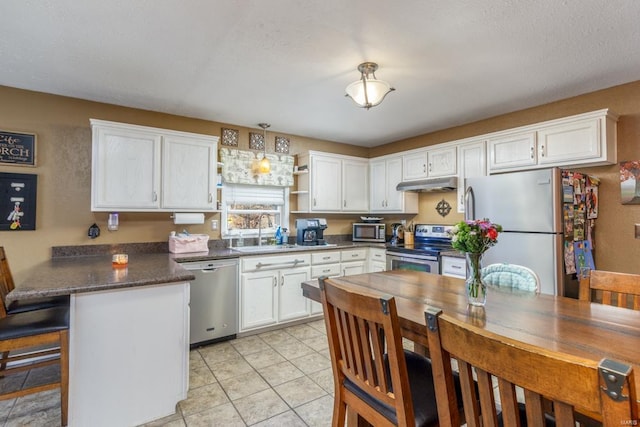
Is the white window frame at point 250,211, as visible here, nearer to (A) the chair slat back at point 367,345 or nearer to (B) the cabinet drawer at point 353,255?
(B) the cabinet drawer at point 353,255

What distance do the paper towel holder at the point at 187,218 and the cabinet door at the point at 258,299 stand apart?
768 millimetres

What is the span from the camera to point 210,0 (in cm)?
174

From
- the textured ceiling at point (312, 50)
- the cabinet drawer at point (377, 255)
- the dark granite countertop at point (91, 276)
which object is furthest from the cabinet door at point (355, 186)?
the dark granite countertop at point (91, 276)

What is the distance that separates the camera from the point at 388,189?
14.9 ft

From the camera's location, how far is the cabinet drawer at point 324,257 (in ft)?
12.7

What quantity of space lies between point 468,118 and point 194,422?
3846 millimetres

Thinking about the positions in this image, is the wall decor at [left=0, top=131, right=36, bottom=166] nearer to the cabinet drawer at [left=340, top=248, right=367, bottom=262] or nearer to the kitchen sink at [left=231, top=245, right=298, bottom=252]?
the kitchen sink at [left=231, top=245, right=298, bottom=252]

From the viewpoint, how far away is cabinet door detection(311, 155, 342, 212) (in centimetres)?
429

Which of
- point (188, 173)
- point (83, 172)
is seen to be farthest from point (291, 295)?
point (83, 172)

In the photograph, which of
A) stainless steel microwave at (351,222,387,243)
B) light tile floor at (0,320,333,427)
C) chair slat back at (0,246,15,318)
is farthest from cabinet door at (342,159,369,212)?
chair slat back at (0,246,15,318)

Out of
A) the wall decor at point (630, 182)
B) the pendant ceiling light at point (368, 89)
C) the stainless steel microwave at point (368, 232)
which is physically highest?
the pendant ceiling light at point (368, 89)

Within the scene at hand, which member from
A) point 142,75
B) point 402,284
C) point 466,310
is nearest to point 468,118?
point 402,284

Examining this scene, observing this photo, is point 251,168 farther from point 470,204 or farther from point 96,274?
point 470,204

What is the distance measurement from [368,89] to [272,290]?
233 cm
